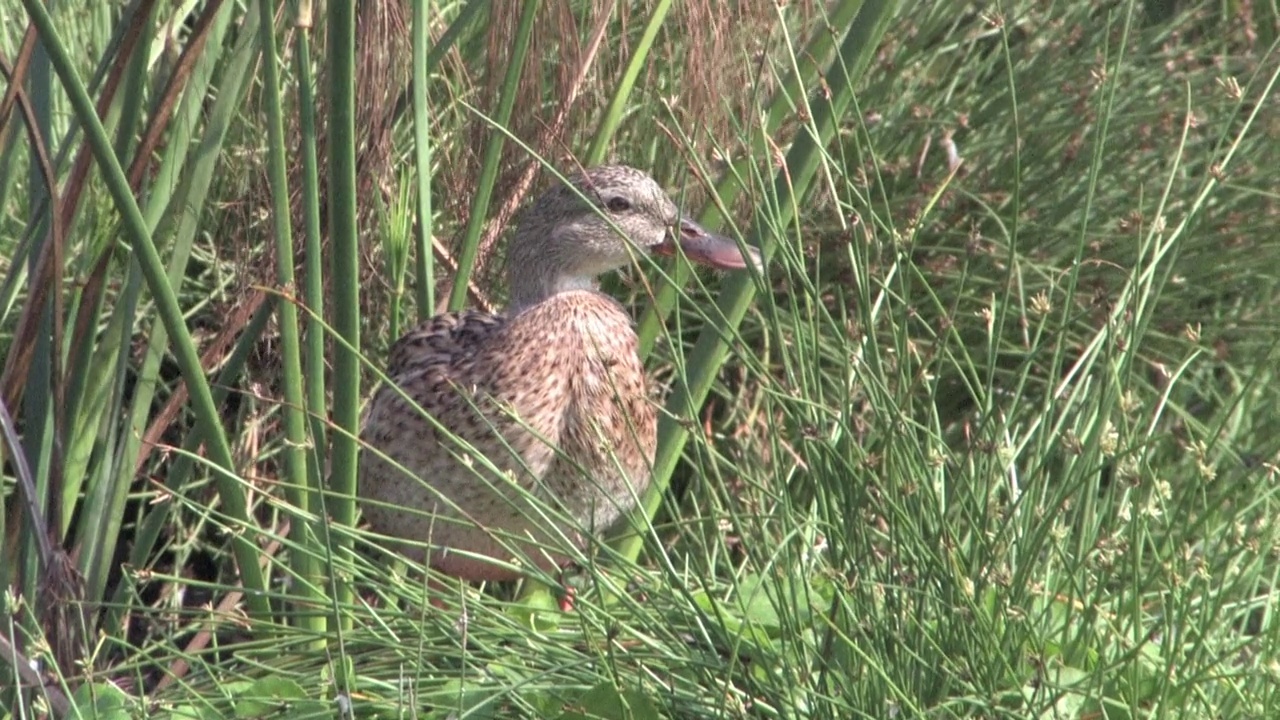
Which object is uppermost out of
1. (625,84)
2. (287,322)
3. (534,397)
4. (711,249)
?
(625,84)

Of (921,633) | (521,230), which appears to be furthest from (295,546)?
(521,230)

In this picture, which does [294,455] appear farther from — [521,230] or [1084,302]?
[1084,302]

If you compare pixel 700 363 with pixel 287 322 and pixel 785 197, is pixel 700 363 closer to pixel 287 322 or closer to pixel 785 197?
pixel 785 197

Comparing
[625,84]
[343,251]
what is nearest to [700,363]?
[343,251]

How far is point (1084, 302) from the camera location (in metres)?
4.28

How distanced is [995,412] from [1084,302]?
82.8 inches

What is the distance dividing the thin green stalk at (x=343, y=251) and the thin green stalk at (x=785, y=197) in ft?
1.42

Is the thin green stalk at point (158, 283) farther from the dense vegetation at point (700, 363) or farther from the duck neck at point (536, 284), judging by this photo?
the duck neck at point (536, 284)

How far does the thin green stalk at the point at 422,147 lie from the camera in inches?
108

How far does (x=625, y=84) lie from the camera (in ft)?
10.5

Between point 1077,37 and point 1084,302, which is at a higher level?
point 1077,37

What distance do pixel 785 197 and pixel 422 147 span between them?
2.01 feet

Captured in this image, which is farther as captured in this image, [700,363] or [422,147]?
[422,147]

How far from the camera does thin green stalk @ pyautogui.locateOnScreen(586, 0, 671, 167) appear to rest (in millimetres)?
3066
